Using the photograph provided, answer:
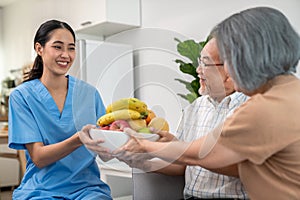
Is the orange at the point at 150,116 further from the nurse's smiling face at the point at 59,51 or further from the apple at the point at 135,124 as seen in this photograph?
the nurse's smiling face at the point at 59,51

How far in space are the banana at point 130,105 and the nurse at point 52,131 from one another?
236mm

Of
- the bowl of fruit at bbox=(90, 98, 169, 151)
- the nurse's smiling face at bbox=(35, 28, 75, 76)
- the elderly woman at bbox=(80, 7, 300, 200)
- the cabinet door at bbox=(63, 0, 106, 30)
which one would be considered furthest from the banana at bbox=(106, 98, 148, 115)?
the cabinet door at bbox=(63, 0, 106, 30)

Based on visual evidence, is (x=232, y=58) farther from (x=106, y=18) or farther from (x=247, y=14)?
(x=106, y=18)

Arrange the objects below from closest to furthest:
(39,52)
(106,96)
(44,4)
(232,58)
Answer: (232,58) → (106,96) → (39,52) → (44,4)

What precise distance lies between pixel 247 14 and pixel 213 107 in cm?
42

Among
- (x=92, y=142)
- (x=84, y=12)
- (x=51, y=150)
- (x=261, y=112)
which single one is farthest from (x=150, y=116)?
Answer: (x=84, y=12)

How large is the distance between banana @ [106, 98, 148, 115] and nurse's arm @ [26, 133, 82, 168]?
0.25 meters

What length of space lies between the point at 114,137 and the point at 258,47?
431 millimetres

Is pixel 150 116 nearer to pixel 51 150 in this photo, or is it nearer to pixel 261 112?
pixel 261 112

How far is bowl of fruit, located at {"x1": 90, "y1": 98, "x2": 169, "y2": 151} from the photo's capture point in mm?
1046

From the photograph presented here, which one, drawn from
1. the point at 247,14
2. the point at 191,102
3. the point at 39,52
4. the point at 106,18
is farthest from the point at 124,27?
the point at 247,14

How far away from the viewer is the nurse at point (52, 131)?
4.54 feet

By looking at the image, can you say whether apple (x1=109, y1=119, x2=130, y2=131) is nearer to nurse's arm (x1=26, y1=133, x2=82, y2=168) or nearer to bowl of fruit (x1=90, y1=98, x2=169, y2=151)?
bowl of fruit (x1=90, y1=98, x2=169, y2=151)

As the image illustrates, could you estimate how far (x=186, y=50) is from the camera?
1.35m
